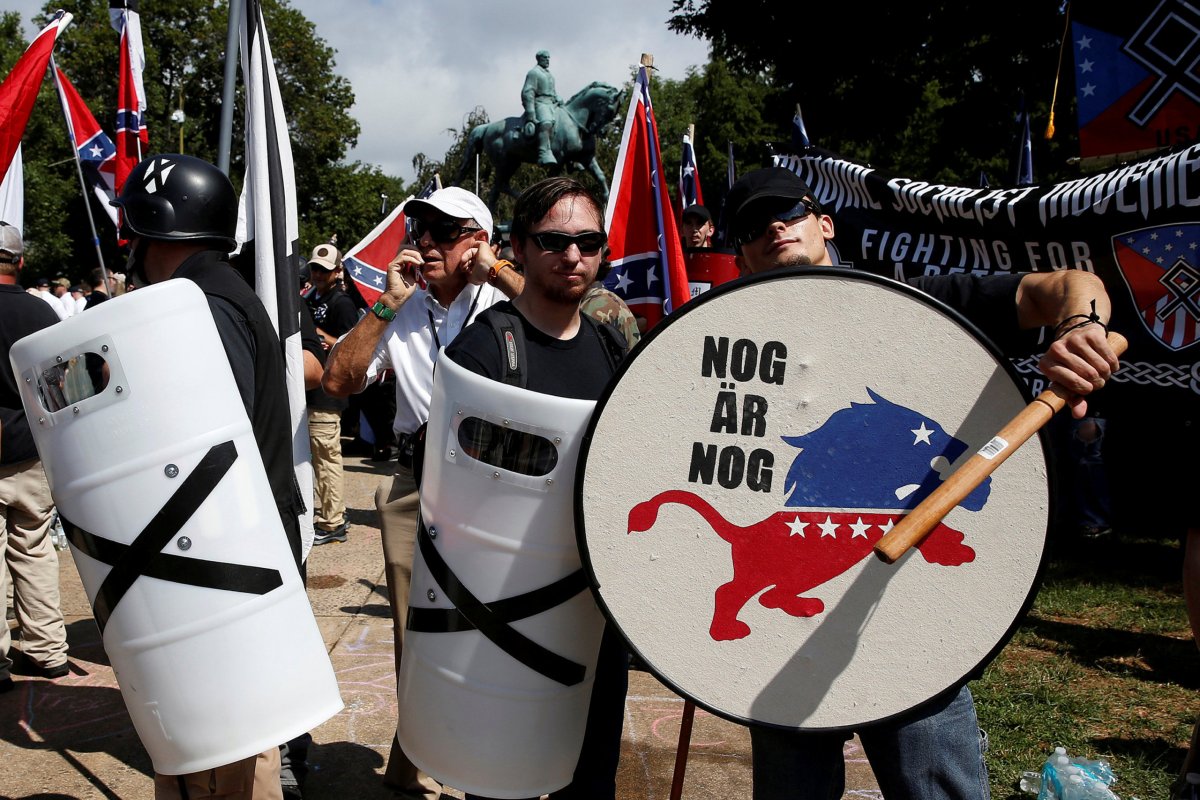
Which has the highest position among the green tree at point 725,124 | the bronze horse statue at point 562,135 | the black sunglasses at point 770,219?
the green tree at point 725,124

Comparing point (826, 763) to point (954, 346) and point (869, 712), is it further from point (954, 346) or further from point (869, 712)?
point (954, 346)

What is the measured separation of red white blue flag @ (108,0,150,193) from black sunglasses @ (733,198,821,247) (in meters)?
6.18

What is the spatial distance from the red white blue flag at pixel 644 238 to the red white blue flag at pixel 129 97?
404cm

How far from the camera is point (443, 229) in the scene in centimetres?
312

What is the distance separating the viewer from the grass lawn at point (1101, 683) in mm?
3639

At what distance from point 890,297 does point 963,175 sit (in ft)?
93.4

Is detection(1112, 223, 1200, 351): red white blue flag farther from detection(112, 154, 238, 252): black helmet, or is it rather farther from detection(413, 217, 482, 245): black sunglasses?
detection(112, 154, 238, 252): black helmet

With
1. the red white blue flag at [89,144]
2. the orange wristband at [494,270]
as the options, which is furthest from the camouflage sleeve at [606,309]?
the red white blue flag at [89,144]

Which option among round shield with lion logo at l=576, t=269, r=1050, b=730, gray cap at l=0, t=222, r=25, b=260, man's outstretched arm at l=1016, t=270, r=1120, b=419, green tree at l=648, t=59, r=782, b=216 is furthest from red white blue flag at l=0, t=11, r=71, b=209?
green tree at l=648, t=59, r=782, b=216

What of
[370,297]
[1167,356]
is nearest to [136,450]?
[1167,356]

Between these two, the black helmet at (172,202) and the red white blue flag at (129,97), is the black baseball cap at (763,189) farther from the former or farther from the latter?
the red white blue flag at (129,97)

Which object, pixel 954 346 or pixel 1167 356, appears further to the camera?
pixel 1167 356

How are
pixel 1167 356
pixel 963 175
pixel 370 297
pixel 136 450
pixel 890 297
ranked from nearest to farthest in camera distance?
pixel 890 297 < pixel 136 450 < pixel 1167 356 < pixel 370 297 < pixel 963 175

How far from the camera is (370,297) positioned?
6574 millimetres
